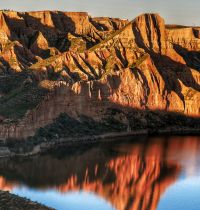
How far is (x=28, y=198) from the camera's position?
156 feet

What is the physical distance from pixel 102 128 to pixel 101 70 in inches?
883

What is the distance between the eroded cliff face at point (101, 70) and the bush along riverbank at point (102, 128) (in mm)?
1324

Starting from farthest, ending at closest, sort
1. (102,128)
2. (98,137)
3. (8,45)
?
(8,45), (102,128), (98,137)

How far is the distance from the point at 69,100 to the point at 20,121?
18.5 meters

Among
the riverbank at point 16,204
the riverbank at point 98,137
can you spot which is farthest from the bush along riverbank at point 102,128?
the riverbank at point 16,204

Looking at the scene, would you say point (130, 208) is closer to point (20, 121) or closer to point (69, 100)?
point (20, 121)

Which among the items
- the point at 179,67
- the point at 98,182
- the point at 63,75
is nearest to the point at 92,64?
the point at 63,75

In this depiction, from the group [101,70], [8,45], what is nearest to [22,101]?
[101,70]

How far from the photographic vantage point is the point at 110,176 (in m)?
59.9

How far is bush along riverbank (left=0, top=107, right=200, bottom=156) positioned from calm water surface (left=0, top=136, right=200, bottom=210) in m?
2.43

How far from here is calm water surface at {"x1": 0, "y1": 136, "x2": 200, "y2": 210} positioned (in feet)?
161

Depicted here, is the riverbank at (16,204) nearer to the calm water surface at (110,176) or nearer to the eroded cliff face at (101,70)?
the calm water surface at (110,176)

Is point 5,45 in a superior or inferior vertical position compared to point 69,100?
superior

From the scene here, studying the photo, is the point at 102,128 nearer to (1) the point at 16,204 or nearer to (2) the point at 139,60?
(2) the point at 139,60
